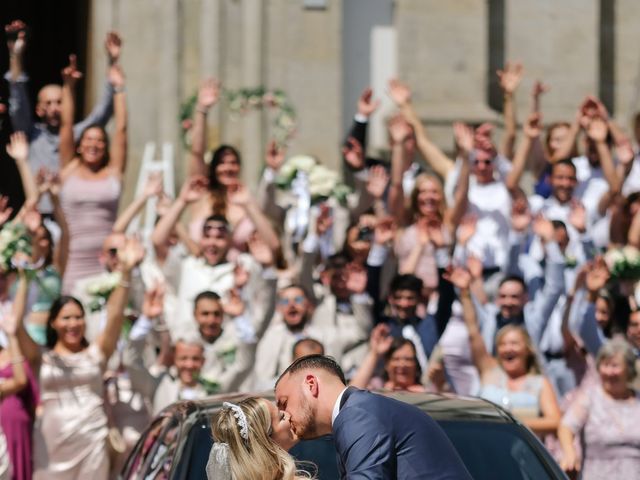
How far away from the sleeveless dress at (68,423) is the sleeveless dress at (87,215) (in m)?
2.48

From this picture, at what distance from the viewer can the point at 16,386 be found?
34.0ft

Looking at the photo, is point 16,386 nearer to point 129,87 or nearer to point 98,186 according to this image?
point 98,186

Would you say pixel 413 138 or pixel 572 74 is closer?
pixel 413 138

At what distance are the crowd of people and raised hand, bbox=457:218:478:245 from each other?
2 centimetres

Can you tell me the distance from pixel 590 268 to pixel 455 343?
1.07 metres

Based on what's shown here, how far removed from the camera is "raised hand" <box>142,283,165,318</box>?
36.4 ft

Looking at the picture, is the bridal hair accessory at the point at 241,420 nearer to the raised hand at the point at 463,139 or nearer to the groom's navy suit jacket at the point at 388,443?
the groom's navy suit jacket at the point at 388,443

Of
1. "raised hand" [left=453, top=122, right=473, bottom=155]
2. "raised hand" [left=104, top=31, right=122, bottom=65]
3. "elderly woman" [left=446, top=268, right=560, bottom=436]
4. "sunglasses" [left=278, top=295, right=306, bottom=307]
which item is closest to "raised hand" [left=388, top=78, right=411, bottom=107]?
"raised hand" [left=453, top=122, right=473, bottom=155]

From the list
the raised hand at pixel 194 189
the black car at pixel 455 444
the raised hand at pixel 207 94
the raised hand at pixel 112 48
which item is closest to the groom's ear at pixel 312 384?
the black car at pixel 455 444

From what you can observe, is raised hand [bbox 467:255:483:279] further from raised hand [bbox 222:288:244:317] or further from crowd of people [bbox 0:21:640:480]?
raised hand [bbox 222:288:244:317]

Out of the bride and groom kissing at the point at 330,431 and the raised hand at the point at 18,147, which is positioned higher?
the raised hand at the point at 18,147

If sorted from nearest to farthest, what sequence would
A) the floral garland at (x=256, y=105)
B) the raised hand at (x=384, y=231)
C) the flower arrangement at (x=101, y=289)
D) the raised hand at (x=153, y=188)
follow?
the flower arrangement at (x=101, y=289) < the raised hand at (x=384, y=231) < the raised hand at (x=153, y=188) < the floral garland at (x=256, y=105)

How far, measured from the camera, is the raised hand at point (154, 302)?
11.1 m

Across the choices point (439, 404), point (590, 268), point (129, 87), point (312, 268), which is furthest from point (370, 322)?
point (129, 87)
